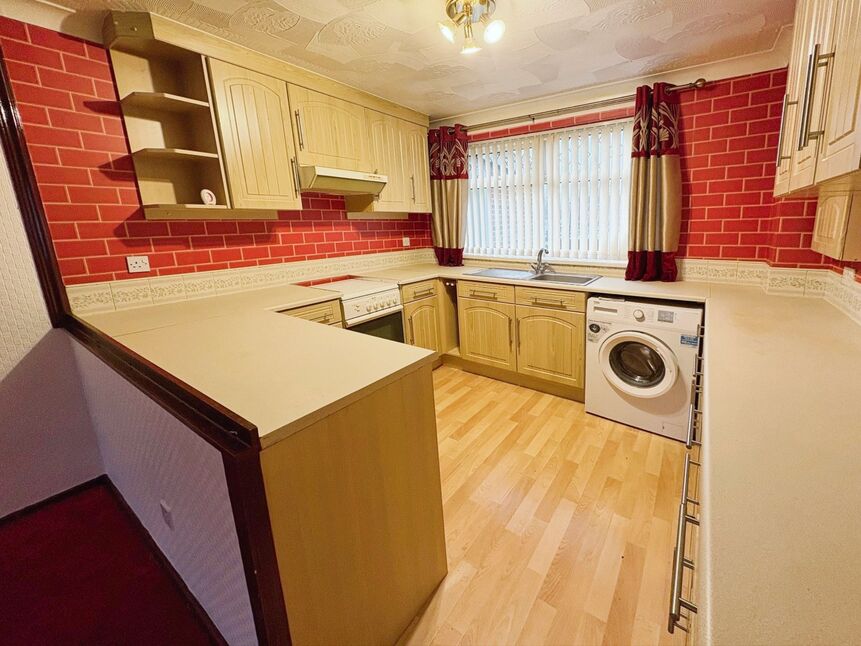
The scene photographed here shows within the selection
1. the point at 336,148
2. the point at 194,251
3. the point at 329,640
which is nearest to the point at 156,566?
the point at 329,640

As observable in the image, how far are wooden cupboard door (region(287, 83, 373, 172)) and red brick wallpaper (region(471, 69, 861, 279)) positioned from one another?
2212 mm

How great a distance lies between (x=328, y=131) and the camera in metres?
2.59

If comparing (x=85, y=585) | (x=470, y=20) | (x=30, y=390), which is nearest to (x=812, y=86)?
(x=470, y=20)

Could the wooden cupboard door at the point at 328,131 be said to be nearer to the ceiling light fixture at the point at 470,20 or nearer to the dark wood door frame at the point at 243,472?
the ceiling light fixture at the point at 470,20

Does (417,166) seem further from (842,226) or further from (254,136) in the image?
(842,226)

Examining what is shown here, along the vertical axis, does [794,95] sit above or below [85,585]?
above

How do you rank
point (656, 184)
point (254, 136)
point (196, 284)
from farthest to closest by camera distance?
point (656, 184), point (196, 284), point (254, 136)

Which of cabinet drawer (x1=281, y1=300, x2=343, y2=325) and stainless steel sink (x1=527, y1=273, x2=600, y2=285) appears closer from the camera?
cabinet drawer (x1=281, y1=300, x2=343, y2=325)

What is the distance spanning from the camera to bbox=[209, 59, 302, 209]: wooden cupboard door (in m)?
2.06

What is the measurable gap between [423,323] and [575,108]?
201cm

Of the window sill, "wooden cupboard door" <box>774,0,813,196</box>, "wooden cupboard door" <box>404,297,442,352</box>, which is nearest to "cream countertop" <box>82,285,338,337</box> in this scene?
"wooden cupboard door" <box>404,297,442,352</box>

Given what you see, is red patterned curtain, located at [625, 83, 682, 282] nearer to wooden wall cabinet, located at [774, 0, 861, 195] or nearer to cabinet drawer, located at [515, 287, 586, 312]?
cabinet drawer, located at [515, 287, 586, 312]

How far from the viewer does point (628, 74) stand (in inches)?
102

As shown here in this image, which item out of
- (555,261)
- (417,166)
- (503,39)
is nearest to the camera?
(503,39)
